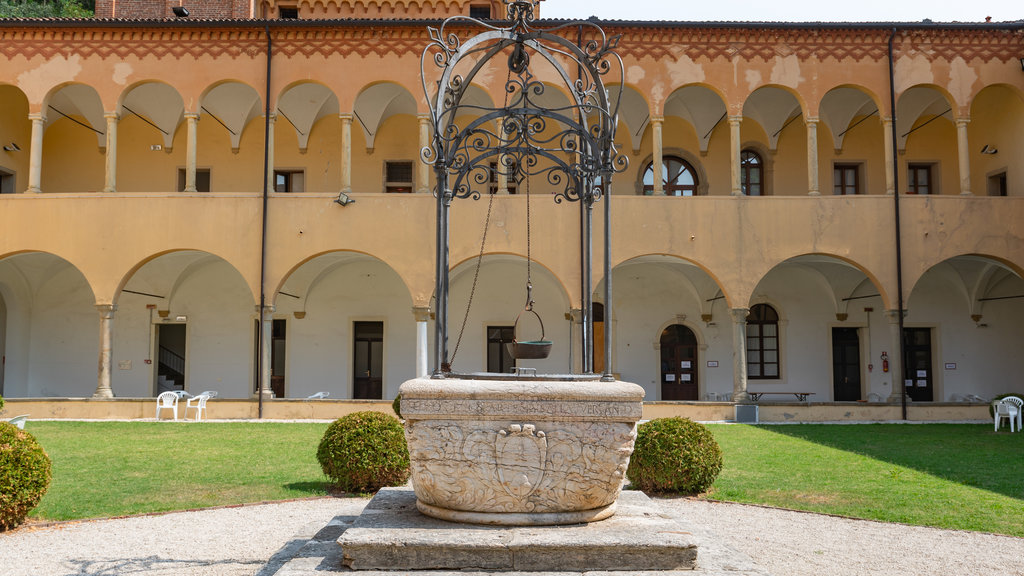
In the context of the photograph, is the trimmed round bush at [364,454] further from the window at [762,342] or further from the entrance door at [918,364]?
the entrance door at [918,364]

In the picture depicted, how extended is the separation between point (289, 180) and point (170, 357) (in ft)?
16.8

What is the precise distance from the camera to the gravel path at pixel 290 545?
529 cm

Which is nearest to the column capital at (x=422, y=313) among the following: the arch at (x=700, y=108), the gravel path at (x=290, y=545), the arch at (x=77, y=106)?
the arch at (x=700, y=108)

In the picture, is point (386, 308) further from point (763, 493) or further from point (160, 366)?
point (763, 493)

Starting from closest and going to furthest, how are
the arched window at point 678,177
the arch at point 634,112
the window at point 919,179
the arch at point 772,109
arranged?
the arch at point 634,112
the arch at point 772,109
the window at point 919,179
the arched window at point 678,177

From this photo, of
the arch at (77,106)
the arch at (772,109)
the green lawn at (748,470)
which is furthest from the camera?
the arch at (772,109)

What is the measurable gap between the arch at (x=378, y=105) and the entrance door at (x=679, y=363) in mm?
8005

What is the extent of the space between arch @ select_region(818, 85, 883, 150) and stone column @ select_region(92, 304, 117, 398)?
1504 cm

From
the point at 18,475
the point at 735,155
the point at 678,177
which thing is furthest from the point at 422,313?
the point at 18,475

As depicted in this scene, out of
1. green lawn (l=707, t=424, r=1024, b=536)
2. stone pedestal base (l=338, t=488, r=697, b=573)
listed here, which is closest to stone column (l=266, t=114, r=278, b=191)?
green lawn (l=707, t=424, r=1024, b=536)

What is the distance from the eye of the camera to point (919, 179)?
18.7 m

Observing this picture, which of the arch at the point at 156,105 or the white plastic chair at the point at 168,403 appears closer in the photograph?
the white plastic chair at the point at 168,403

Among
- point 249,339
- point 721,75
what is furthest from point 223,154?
point 721,75

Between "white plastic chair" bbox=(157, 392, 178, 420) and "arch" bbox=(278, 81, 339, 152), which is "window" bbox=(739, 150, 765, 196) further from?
"white plastic chair" bbox=(157, 392, 178, 420)
